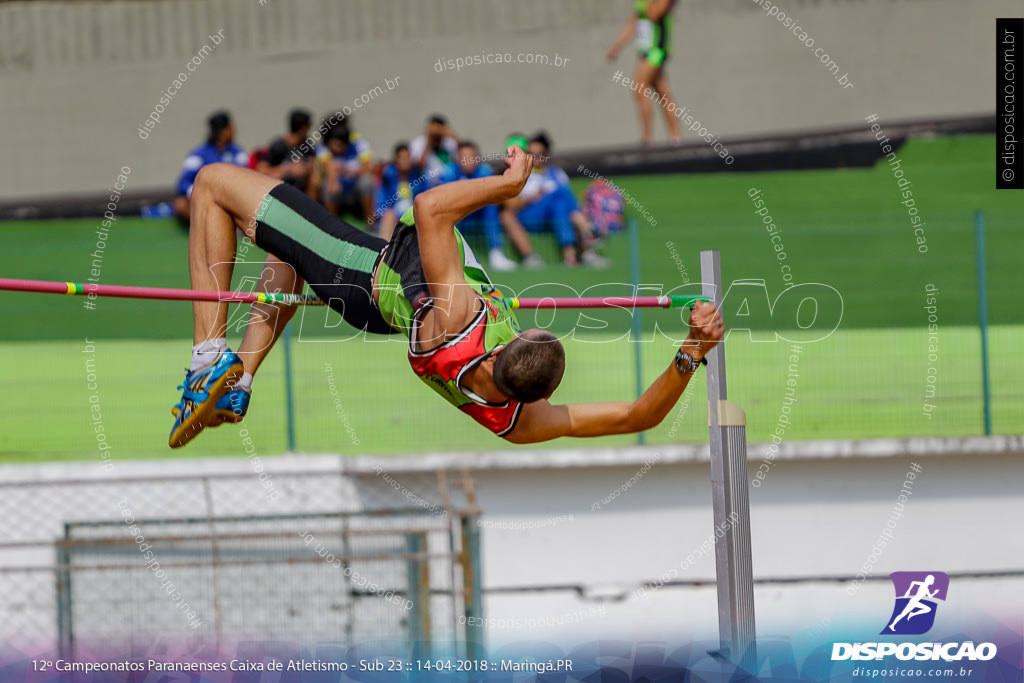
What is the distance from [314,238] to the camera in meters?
4.59

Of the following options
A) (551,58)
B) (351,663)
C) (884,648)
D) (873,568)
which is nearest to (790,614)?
(873,568)

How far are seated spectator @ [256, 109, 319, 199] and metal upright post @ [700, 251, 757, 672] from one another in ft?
16.7

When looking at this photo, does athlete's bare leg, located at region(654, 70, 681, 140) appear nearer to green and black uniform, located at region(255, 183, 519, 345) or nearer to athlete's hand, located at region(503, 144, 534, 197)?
green and black uniform, located at region(255, 183, 519, 345)

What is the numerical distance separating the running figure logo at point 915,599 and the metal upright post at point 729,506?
6.84ft

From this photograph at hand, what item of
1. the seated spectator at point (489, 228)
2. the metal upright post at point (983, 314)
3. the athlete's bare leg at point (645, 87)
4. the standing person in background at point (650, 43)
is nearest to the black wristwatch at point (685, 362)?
the metal upright post at point (983, 314)

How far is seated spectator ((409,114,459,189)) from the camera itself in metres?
9.40

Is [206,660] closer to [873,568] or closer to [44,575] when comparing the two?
[44,575]

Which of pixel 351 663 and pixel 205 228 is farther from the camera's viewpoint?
pixel 351 663

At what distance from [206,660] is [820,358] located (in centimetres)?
457

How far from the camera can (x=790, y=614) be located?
7.77 m

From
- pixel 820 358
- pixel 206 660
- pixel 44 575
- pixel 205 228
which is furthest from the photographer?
pixel 820 358

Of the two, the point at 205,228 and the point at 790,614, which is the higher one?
the point at 205,228

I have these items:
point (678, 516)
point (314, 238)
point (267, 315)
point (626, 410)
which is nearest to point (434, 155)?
point (678, 516)

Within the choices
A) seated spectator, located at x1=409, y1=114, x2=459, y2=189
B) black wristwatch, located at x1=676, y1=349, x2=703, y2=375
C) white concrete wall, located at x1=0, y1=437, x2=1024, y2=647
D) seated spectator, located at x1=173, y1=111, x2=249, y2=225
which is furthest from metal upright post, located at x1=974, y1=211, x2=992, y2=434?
seated spectator, located at x1=173, y1=111, x2=249, y2=225
